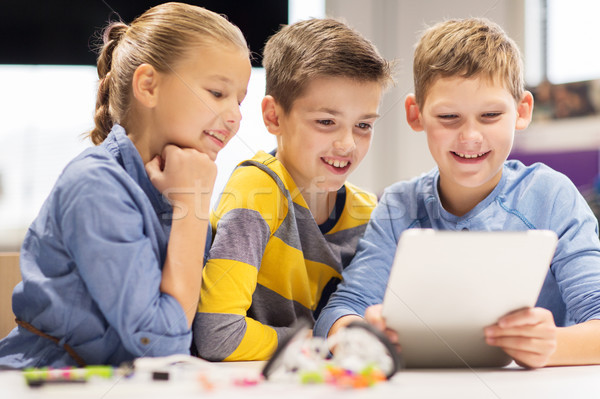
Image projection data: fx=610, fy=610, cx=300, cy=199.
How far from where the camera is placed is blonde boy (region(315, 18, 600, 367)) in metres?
1.04

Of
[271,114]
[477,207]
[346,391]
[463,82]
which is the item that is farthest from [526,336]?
[271,114]

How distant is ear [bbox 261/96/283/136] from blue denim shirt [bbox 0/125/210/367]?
45 cm

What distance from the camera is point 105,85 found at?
1.12 metres

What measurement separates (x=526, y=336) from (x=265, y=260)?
499mm

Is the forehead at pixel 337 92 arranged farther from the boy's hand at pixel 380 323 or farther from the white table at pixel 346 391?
the white table at pixel 346 391

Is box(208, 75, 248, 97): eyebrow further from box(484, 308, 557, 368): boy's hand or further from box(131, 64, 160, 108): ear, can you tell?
box(484, 308, 557, 368): boy's hand

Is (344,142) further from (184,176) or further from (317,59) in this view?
(184,176)

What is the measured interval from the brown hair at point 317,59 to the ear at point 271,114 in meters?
0.01

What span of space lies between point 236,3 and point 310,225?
199 centimetres

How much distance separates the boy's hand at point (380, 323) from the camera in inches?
30.4

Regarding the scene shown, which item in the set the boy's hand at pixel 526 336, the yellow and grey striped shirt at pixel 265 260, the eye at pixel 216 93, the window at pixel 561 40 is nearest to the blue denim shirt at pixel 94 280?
the yellow and grey striped shirt at pixel 265 260

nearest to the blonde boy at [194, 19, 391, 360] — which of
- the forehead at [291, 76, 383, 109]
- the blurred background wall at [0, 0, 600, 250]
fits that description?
the forehead at [291, 76, 383, 109]

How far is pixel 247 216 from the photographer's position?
1.05 metres

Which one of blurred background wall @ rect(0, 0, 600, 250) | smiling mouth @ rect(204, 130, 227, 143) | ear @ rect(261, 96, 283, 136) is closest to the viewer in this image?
smiling mouth @ rect(204, 130, 227, 143)
